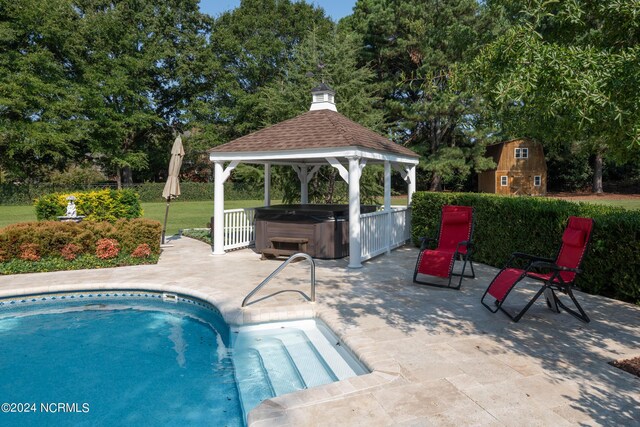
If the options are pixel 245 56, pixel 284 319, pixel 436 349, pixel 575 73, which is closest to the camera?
pixel 575 73

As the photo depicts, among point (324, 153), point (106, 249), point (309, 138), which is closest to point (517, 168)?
point (309, 138)

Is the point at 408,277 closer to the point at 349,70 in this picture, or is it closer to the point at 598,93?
the point at 598,93

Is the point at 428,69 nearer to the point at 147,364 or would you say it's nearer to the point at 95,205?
the point at 95,205

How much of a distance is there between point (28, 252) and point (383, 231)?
7.46 meters

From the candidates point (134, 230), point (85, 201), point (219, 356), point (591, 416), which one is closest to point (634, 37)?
point (591, 416)

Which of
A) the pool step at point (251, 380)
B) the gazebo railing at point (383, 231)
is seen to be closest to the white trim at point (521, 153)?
the gazebo railing at point (383, 231)

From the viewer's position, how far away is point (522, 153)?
3428cm

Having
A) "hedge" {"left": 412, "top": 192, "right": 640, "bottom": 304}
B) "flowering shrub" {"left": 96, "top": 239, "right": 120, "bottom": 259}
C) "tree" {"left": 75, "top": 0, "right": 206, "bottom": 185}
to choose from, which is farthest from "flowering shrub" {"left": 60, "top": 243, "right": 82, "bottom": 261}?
"tree" {"left": 75, "top": 0, "right": 206, "bottom": 185}

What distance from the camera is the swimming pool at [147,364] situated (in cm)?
369

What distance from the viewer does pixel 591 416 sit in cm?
282

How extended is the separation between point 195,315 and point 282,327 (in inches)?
67.8

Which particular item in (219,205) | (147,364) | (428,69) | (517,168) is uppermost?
(428,69)

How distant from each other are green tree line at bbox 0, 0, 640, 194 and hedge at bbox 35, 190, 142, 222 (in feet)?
18.6

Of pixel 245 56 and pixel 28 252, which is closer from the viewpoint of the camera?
pixel 28 252
